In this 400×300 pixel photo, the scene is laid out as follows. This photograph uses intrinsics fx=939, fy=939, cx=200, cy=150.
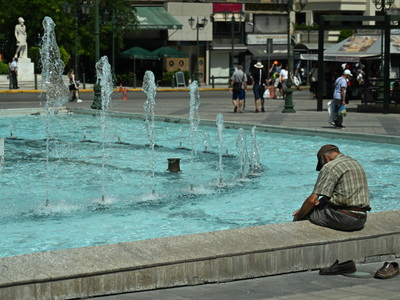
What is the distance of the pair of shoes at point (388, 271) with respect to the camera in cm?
826

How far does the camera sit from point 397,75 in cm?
3956

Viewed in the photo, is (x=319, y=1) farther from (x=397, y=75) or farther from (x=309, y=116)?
(x=309, y=116)

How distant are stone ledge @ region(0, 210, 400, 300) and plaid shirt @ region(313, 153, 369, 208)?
0.32 m

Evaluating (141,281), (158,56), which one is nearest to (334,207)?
(141,281)

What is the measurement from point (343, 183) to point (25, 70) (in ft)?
141

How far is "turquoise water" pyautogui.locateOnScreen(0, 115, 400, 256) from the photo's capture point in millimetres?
11945

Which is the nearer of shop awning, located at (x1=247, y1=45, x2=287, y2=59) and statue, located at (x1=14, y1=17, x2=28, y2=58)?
statue, located at (x1=14, y1=17, x2=28, y2=58)

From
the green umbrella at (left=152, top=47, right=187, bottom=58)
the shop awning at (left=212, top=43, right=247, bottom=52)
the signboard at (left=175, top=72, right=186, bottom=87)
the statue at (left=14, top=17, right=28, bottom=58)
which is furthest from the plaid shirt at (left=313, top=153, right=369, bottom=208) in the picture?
the shop awning at (left=212, top=43, right=247, bottom=52)

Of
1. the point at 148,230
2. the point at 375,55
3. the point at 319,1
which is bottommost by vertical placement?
the point at 148,230

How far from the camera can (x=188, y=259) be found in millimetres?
8125

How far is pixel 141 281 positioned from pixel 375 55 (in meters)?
32.1

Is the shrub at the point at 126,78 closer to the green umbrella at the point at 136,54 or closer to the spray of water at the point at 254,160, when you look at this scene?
the green umbrella at the point at 136,54

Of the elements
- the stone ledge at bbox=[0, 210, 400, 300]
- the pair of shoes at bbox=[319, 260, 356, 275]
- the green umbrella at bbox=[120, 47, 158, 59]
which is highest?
the green umbrella at bbox=[120, 47, 158, 59]

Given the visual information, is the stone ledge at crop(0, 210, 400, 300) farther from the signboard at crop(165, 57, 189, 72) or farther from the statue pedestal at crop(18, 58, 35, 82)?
the signboard at crop(165, 57, 189, 72)
